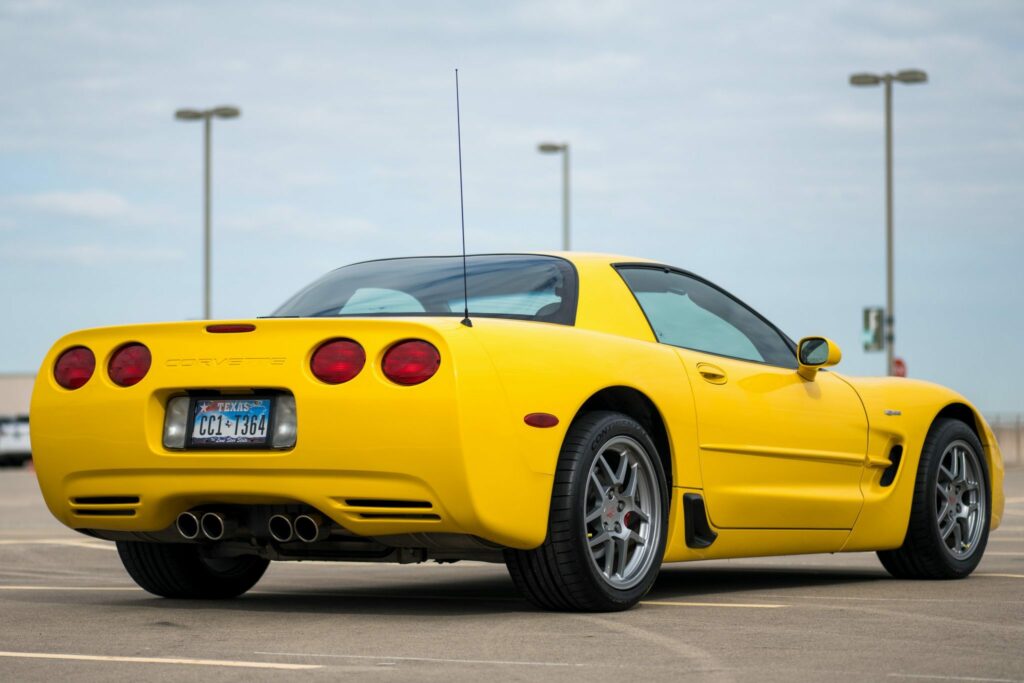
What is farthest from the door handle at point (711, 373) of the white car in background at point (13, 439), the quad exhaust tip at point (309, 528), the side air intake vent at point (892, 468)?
the white car in background at point (13, 439)

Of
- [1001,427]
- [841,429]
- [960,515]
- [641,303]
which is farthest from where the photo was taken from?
[1001,427]

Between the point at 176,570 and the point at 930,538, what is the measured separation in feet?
11.6

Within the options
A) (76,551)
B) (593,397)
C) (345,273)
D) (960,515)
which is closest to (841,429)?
(960,515)

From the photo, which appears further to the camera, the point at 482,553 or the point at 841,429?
the point at 841,429

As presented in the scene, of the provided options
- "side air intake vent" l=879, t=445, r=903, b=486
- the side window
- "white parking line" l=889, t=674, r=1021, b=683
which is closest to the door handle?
the side window

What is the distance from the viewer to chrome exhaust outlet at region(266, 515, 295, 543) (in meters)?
6.66

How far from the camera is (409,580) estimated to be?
9.13m

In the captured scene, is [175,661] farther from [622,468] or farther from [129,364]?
[622,468]

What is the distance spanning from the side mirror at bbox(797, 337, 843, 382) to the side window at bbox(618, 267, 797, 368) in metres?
0.09

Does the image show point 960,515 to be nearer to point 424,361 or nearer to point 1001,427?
point 424,361

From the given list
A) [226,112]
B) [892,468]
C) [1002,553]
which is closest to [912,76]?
[226,112]

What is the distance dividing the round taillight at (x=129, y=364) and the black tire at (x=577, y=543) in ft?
5.04

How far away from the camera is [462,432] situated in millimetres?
6242

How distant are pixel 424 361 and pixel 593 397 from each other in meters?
0.88
